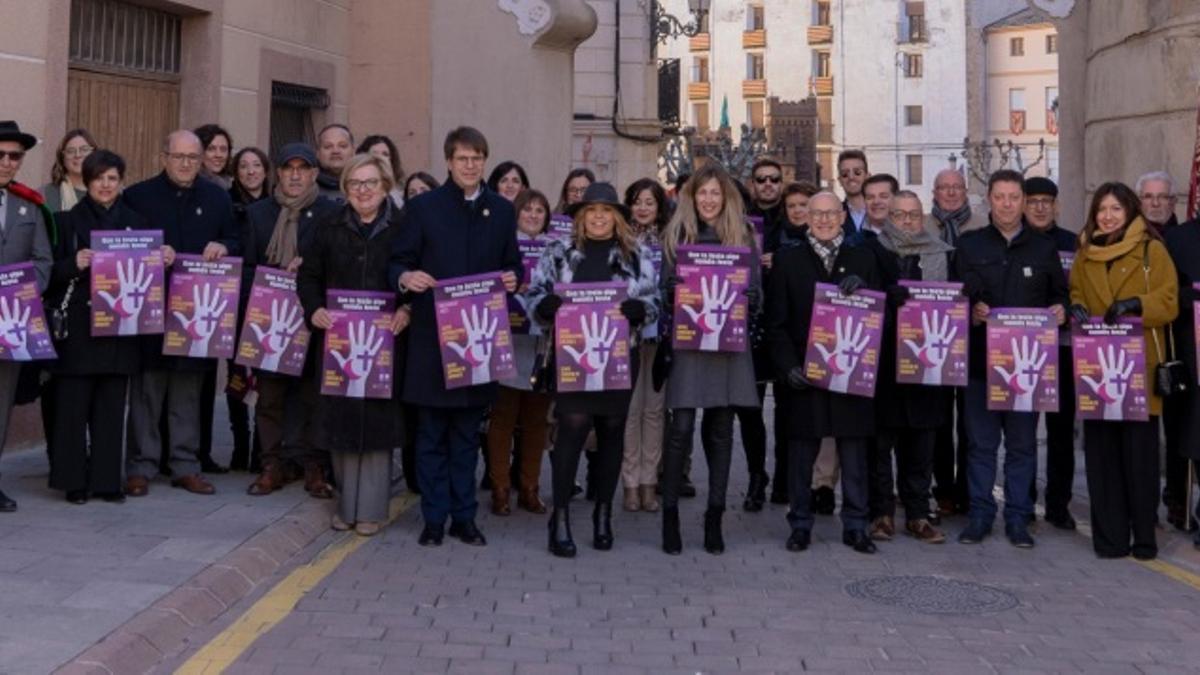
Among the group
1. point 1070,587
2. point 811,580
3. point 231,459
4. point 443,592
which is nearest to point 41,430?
point 231,459

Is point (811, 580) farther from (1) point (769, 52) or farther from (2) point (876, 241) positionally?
(1) point (769, 52)

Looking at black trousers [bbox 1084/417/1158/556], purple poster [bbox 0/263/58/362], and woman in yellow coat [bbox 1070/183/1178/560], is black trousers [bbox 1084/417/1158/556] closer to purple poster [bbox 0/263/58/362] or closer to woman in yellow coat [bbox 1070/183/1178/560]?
woman in yellow coat [bbox 1070/183/1178/560]

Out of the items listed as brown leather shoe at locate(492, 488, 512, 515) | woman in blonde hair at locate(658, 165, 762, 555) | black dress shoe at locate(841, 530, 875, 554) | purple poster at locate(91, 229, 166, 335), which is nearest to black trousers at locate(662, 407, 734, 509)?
woman in blonde hair at locate(658, 165, 762, 555)

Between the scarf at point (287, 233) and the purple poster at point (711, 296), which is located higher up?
the scarf at point (287, 233)

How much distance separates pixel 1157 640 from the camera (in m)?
6.68

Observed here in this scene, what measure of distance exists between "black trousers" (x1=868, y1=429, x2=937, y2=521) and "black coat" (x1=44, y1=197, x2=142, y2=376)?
439 cm

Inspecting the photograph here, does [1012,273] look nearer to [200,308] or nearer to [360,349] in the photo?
[360,349]

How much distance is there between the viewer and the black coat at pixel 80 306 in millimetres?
8406

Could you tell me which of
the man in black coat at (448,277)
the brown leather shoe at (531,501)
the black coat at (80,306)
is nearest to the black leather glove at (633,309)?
the man in black coat at (448,277)

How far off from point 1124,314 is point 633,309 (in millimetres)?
2687

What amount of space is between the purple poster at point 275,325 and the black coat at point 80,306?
0.72 metres

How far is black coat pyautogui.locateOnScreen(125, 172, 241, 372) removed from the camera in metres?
8.85

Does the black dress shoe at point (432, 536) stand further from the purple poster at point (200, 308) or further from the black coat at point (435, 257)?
the purple poster at point (200, 308)

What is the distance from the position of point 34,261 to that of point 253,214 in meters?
1.40
